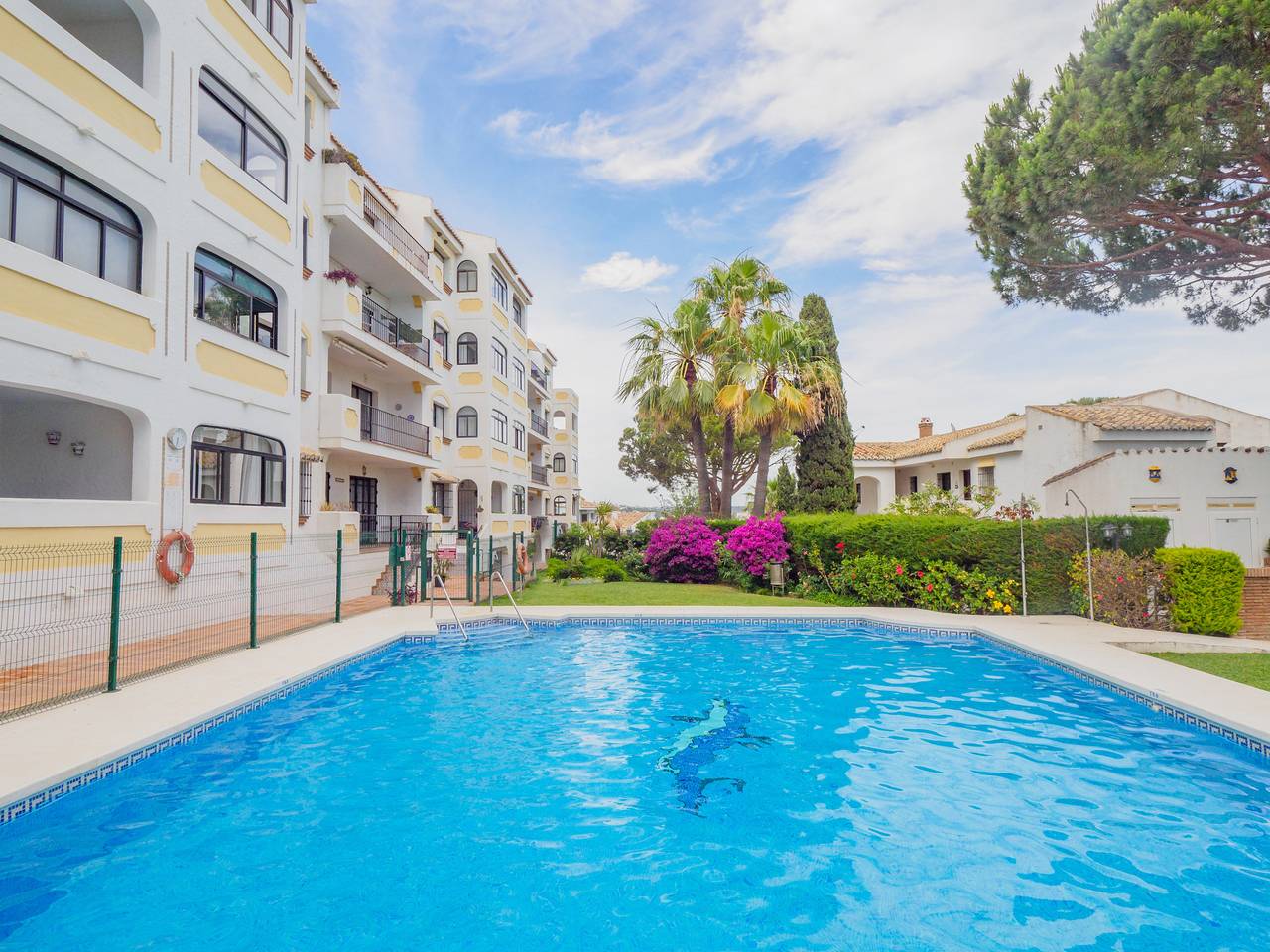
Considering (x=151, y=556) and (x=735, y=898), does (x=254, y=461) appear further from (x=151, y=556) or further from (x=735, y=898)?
(x=735, y=898)

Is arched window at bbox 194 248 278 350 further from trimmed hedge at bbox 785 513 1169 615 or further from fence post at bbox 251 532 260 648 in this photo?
trimmed hedge at bbox 785 513 1169 615

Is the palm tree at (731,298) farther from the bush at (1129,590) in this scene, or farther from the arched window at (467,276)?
the bush at (1129,590)

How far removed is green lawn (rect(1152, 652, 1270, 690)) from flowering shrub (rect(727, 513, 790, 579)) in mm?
9630

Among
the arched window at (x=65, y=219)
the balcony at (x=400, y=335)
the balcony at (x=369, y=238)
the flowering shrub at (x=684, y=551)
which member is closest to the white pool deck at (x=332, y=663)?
the arched window at (x=65, y=219)

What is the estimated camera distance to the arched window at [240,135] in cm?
1291

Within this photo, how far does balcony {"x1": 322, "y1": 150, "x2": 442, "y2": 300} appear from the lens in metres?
18.0

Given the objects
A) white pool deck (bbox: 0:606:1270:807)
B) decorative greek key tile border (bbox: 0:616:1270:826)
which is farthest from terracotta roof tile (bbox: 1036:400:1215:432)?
decorative greek key tile border (bbox: 0:616:1270:826)

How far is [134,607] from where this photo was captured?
34.3 ft

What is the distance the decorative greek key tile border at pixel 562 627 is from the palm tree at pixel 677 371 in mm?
10008

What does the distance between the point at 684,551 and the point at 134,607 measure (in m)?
15.1

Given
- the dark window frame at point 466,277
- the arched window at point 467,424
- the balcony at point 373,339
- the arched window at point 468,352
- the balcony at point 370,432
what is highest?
the dark window frame at point 466,277

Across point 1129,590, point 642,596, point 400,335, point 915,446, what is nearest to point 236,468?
point 400,335

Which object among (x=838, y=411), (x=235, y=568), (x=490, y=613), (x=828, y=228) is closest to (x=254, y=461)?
(x=235, y=568)

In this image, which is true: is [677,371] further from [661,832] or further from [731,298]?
[661,832]
